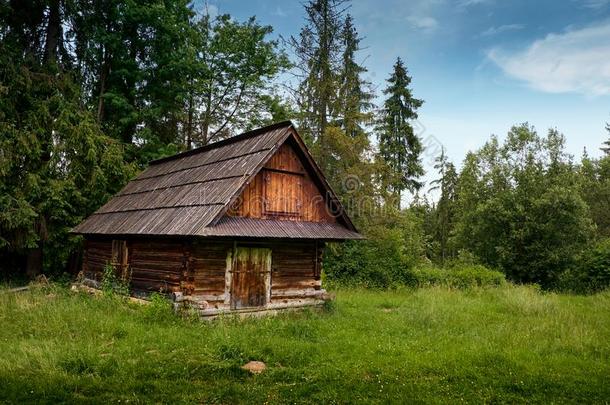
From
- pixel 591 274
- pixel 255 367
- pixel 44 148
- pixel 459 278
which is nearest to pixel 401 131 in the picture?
pixel 459 278

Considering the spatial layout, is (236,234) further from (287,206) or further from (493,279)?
(493,279)

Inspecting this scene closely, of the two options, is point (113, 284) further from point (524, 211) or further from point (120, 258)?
point (524, 211)

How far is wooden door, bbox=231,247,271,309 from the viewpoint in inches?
470

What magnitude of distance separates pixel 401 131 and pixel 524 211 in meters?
9.13

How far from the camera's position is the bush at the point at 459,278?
19844 mm

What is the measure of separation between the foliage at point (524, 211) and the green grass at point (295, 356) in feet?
46.1

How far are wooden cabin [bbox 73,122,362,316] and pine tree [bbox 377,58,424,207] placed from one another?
52.3 feet

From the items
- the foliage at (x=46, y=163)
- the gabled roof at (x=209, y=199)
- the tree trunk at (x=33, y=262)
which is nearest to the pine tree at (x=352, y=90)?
the gabled roof at (x=209, y=199)

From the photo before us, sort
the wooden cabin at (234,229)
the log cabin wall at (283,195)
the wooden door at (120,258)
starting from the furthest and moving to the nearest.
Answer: the wooden door at (120,258)
the log cabin wall at (283,195)
the wooden cabin at (234,229)

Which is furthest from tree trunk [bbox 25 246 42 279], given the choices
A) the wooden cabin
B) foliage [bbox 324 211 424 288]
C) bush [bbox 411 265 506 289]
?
bush [bbox 411 265 506 289]

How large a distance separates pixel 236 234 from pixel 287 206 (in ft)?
8.50

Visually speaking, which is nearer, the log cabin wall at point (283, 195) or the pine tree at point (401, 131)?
the log cabin wall at point (283, 195)

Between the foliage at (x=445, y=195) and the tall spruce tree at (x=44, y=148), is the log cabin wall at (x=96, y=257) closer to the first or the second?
the tall spruce tree at (x=44, y=148)

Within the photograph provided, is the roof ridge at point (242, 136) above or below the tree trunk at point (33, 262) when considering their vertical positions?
above
